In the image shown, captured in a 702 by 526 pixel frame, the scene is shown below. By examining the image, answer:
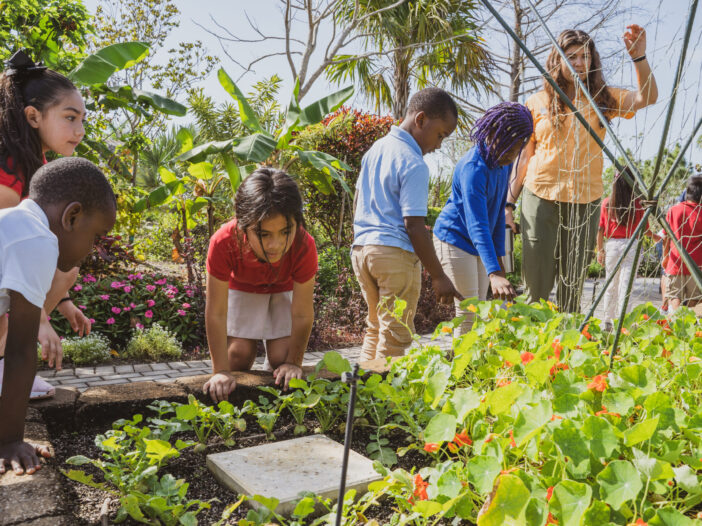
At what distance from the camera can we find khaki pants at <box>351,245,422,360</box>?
2.82 m

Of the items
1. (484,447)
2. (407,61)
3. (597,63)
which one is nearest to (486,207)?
(597,63)

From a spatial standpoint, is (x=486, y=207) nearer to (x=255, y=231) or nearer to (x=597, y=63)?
(x=597, y=63)

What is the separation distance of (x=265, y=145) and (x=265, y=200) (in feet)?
12.1

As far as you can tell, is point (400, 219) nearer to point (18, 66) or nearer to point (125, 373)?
point (18, 66)

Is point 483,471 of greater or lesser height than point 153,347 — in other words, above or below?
above

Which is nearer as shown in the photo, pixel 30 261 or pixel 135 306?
pixel 30 261

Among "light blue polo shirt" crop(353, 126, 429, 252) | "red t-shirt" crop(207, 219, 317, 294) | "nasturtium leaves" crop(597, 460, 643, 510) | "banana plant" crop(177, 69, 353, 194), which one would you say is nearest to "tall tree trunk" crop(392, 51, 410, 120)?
"banana plant" crop(177, 69, 353, 194)

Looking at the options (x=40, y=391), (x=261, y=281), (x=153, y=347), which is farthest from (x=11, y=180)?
(x=153, y=347)

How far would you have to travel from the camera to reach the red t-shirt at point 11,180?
2186 mm

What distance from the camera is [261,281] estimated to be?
2.81m

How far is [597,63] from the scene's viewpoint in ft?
9.37

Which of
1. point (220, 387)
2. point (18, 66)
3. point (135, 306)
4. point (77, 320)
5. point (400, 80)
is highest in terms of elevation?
point (400, 80)

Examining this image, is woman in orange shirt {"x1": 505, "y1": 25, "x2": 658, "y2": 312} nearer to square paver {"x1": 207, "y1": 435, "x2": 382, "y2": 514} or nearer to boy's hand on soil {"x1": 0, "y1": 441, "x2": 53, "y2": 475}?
square paver {"x1": 207, "y1": 435, "x2": 382, "y2": 514}

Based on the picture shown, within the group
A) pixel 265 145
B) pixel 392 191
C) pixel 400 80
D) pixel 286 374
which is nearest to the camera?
pixel 286 374
